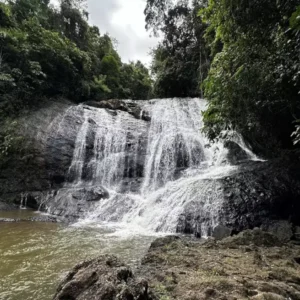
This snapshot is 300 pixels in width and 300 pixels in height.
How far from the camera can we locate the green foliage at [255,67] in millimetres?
5730

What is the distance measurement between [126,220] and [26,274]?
4.89 meters

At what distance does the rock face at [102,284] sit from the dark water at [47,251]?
102 centimetres

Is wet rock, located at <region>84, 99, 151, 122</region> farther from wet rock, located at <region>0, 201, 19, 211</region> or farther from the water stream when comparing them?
wet rock, located at <region>0, 201, 19, 211</region>

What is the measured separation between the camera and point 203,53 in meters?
21.3

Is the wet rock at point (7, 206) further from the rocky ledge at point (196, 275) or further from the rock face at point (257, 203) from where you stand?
the rocky ledge at point (196, 275)

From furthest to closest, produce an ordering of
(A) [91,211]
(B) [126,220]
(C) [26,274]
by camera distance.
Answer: (A) [91,211]
(B) [126,220]
(C) [26,274]

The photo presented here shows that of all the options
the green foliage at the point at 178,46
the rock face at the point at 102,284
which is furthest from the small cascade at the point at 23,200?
the green foliage at the point at 178,46

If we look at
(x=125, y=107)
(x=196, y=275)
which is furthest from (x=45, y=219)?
(x=125, y=107)

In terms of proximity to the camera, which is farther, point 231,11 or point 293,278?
point 231,11

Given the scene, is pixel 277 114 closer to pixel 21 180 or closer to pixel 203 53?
pixel 21 180

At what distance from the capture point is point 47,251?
18.0 feet

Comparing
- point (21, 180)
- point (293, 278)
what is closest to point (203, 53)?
point (21, 180)

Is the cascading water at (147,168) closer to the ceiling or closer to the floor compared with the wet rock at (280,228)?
closer to the ceiling

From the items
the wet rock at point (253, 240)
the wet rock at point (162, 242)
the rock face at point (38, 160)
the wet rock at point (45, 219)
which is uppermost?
the rock face at point (38, 160)
